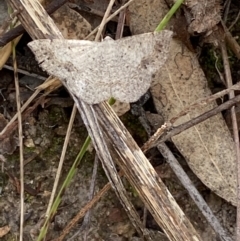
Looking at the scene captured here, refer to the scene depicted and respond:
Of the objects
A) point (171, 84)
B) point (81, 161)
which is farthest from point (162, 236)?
point (171, 84)

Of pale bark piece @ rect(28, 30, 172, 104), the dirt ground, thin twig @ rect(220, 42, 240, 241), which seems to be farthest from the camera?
the dirt ground

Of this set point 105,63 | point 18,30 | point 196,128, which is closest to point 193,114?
point 196,128

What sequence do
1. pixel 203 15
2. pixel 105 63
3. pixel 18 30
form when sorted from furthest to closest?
pixel 203 15 < pixel 18 30 < pixel 105 63

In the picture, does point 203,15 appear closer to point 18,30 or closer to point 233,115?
point 233,115

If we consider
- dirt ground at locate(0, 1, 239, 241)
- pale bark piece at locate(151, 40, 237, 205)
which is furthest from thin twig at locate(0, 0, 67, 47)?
pale bark piece at locate(151, 40, 237, 205)

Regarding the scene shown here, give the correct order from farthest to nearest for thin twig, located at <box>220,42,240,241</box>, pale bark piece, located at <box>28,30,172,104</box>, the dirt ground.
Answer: the dirt ground, thin twig, located at <box>220,42,240,241</box>, pale bark piece, located at <box>28,30,172,104</box>

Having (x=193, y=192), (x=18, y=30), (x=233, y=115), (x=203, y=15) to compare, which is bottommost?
(x=193, y=192)

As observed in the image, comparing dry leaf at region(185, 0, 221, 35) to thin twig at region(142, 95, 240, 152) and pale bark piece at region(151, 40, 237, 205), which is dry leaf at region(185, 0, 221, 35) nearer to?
pale bark piece at region(151, 40, 237, 205)

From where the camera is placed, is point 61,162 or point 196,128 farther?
point 196,128
